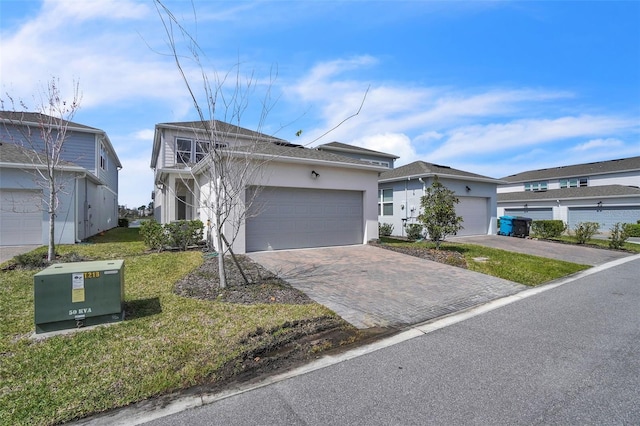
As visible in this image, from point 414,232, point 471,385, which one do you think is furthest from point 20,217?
point 414,232

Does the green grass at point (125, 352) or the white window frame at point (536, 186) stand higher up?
the white window frame at point (536, 186)

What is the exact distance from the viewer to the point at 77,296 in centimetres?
418

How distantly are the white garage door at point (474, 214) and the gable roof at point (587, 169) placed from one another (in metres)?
21.0

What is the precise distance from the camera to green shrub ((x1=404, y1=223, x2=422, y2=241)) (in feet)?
50.9

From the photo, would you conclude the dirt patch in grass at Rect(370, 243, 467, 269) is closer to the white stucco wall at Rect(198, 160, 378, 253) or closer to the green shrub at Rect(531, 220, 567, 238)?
the white stucco wall at Rect(198, 160, 378, 253)

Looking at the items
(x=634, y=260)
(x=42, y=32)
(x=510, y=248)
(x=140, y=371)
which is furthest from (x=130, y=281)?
(x=634, y=260)

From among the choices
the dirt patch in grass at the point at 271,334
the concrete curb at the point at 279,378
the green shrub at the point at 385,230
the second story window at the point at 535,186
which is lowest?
the concrete curb at the point at 279,378

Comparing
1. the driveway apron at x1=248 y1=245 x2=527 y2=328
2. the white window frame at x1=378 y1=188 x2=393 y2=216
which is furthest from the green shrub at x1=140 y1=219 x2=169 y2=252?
the white window frame at x1=378 y1=188 x2=393 y2=216

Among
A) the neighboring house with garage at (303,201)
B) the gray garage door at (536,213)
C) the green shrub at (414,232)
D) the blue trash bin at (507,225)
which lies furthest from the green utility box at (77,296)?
the gray garage door at (536,213)

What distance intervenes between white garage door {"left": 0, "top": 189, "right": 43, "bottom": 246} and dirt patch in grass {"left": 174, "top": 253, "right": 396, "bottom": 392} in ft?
28.9

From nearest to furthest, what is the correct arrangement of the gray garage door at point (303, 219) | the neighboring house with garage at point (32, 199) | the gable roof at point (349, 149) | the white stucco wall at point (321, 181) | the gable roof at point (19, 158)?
the white stucco wall at point (321, 181) < the gray garage door at point (303, 219) < the gable roof at point (19, 158) < the neighboring house with garage at point (32, 199) < the gable roof at point (349, 149)

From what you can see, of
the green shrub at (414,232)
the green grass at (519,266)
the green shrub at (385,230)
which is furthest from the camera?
the green shrub at (385,230)

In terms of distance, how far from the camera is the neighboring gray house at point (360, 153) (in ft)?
82.5

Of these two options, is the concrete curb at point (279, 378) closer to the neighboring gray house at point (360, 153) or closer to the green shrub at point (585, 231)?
the green shrub at point (585, 231)
